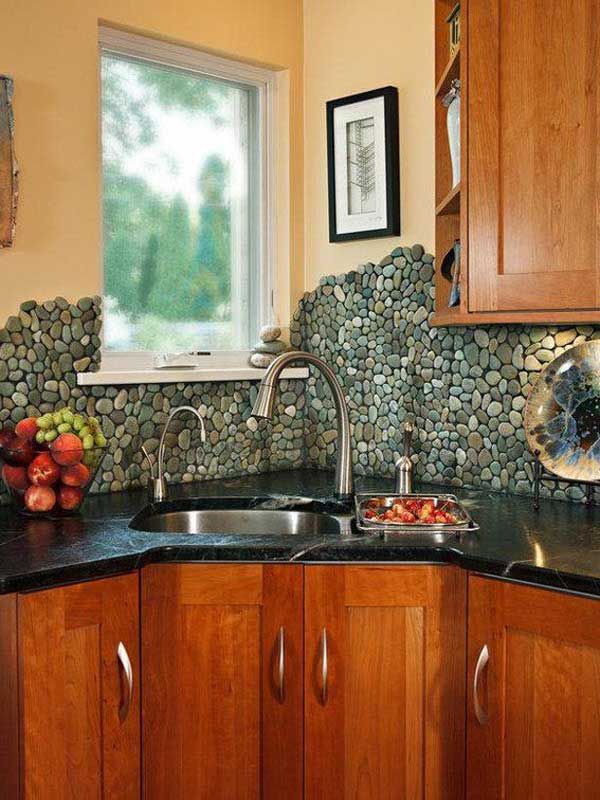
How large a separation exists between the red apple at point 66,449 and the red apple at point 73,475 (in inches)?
0.6

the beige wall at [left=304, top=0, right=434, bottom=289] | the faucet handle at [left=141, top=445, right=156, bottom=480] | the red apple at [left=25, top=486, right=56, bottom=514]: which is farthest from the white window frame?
the red apple at [left=25, top=486, right=56, bottom=514]

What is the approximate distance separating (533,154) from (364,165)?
89 centimetres

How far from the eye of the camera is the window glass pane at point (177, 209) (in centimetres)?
291

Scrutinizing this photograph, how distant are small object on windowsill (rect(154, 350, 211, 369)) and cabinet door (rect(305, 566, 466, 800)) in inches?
40.7

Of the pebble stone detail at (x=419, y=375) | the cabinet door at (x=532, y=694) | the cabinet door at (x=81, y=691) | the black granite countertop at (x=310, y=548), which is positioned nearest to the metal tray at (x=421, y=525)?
the black granite countertop at (x=310, y=548)

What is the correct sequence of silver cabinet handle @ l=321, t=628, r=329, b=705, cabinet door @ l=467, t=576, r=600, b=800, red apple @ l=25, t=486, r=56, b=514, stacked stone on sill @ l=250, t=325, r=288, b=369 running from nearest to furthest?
1. cabinet door @ l=467, t=576, r=600, b=800
2. silver cabinet handle @ l=321, t=628, r=329, b=705
3. red apple @ l=25, t=486, r=56, b=514
4. stacked stone on sill @ l=250, t=325, r=288, b=369

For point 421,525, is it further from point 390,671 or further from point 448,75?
point 448,75

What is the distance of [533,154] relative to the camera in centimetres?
229

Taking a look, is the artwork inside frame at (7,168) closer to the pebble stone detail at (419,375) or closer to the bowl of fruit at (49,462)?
the bowl of fruit at (49,462)

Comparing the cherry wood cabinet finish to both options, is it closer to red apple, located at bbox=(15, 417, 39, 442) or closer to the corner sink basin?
red apple, located at bbox=(15, 417, 39, 442)

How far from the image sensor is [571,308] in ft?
7.39

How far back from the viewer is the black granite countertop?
1936 mm

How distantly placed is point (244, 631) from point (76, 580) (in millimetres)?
397

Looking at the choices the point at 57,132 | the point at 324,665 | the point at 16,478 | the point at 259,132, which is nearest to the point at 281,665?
the point at 324,665
